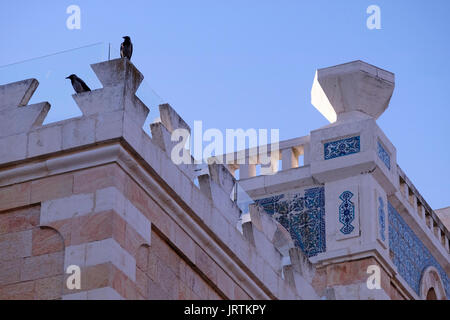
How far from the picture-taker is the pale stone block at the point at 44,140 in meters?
9.80

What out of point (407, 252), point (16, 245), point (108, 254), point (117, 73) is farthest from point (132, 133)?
point (407, 252)

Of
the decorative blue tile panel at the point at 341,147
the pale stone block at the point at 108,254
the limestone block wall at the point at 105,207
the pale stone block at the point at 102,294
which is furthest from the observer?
the decorative blue tile panel at the point at 341,147

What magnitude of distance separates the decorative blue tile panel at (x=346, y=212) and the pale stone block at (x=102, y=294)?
6828 millimetres

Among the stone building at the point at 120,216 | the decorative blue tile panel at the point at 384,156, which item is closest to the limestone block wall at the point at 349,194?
the decorative blue tile panel at the point at 384,156

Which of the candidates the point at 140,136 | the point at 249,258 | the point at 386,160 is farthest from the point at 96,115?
the point at 386,160

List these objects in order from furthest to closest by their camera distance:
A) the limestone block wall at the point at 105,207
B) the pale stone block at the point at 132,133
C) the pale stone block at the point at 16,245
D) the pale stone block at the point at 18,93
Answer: the pale stone block at the point at 18,93 → the pale stone block at the point at 132,133 → the pale stone block at the point at 16,245 → the limestone block wall at the point at 105,207

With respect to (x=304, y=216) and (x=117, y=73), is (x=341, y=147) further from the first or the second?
(x=117, y=73)

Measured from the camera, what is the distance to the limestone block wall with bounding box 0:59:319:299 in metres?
9.33

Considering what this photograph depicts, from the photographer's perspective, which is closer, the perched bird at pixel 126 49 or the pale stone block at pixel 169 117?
the pale stone block at pixel 169 117

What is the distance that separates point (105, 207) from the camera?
938 centimetres

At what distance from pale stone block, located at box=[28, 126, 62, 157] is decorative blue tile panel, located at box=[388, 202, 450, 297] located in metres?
7.02

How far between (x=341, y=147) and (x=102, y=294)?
741 centimetres

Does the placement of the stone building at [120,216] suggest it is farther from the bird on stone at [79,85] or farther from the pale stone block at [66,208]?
the bird on stone at [79,85]

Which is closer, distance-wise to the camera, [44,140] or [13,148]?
[44,140]
